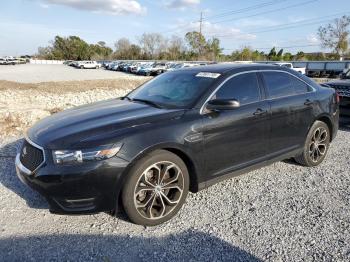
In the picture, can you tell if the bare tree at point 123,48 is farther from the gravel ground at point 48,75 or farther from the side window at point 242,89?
the side window at point 242,89

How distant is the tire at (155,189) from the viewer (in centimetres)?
320

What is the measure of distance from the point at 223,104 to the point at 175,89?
839 millimetres

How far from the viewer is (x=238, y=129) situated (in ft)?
12.8

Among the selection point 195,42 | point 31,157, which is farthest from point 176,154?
point 195,42

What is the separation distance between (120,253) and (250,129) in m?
2.16

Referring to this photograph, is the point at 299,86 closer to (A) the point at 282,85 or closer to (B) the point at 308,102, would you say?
(B) the point at 308,102

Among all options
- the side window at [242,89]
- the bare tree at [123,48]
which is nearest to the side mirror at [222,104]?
the side window at [242,89]

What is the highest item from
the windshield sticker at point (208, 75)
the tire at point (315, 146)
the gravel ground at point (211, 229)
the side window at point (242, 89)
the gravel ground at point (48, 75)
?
the windshield sticker at point (208, 75)

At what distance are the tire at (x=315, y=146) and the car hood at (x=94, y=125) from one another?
2.46 m

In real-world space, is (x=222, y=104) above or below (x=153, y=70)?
above

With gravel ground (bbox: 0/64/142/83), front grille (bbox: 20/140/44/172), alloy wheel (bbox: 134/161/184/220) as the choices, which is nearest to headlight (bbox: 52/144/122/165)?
front grille (bbox: 20/140/44/172)

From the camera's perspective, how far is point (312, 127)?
4.99 metres

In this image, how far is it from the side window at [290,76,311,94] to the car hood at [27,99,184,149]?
2.15 metres

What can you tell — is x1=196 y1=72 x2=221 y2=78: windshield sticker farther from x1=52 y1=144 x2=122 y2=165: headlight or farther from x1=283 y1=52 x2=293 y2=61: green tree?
x1=283 y1=52 x2=293 y2=61: green tree
